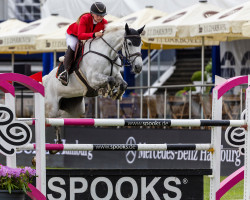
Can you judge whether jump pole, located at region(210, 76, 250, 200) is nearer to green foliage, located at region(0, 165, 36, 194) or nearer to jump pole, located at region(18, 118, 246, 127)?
jump pole, located at region(18, 118, 246, 127)

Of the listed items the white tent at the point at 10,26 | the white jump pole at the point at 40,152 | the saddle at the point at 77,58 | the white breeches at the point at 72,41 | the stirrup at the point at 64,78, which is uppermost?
the white tent at the point at 10,26

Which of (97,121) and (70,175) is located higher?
(97,121)

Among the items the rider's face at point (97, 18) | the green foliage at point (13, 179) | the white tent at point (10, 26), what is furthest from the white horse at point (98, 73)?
the white tent at point (10, 26)

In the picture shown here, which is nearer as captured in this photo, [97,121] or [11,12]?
[97,121]

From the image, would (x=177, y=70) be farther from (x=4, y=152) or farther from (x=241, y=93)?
(x=4, y=152)

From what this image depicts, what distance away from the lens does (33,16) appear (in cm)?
3559

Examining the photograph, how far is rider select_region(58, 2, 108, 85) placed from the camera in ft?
37.8

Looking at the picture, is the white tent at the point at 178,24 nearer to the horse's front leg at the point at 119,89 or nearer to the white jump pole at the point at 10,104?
the horse's front leg at the point at 119,89

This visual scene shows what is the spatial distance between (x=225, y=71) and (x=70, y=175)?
14.7 meters

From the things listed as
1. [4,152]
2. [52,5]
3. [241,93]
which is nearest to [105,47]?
[241,93]

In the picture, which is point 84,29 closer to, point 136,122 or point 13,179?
point 136,122

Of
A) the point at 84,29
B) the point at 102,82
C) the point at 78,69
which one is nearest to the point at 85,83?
the point at 78,69

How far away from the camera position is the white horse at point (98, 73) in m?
11.4

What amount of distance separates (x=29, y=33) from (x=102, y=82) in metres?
11.0
